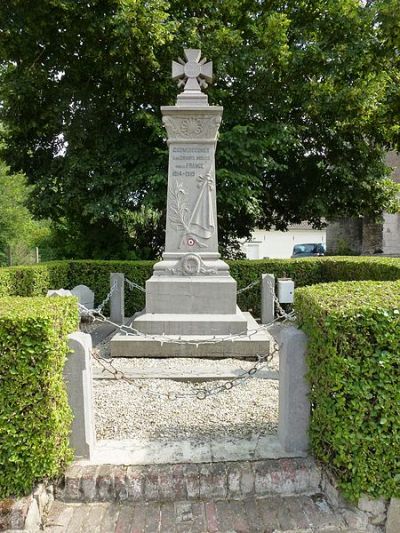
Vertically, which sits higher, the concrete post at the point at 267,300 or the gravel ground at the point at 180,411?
the concrete post at the point at 267,300

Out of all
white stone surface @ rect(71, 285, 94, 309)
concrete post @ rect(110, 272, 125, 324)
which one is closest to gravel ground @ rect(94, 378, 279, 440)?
concrete post @ rect(110, 272, 125, 324)

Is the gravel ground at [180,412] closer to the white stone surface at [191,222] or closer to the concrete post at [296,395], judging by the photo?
the concrete post at [296,395]

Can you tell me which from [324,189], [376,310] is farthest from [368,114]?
[376,310]

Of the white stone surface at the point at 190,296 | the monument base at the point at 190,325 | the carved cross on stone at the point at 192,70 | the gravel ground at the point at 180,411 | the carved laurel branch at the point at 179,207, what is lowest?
the gravel ground at the point at 180,411

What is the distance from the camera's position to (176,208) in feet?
23.4

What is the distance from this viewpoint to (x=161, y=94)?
1086cm

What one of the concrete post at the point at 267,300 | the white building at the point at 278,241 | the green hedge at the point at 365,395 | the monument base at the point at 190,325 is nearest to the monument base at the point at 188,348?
the monument base at the point at 190,325

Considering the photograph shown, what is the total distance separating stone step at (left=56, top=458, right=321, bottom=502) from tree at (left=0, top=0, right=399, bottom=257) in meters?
8.17

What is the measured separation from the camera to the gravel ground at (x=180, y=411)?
342cm

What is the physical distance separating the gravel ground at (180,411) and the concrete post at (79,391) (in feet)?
1.82

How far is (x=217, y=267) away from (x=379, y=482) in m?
4.73

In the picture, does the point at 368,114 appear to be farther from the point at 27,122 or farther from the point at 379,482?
the point at 379,482

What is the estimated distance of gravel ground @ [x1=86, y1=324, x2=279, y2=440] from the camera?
11.2ft

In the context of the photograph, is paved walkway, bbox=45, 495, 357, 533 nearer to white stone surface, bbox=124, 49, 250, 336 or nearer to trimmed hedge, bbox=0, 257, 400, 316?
white stone surface, bbox=124, 49, 250, 336
